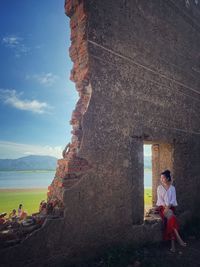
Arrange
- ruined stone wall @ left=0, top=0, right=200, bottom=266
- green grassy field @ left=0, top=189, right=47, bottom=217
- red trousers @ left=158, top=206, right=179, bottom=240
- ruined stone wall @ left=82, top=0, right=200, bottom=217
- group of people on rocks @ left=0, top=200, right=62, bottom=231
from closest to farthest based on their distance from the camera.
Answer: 1. group of people on rocks @ left=0, top=200, right=62, bottom=231
2. ruined stone wall @ left=0, top=0, right=200, bottom=266
3. ruined stone wall @ left=82, top=0, right=200, bottom=217
4. red trousers @ left=158, top=206, right=179, bottom=240
5. green grassy field @ left=0, top=189, right=47, bottom=217

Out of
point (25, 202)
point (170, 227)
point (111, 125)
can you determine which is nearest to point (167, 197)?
point (170, 227)

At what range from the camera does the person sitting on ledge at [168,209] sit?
196 inches

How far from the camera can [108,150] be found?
171 inches

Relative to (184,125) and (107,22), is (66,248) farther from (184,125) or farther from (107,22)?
(184,125)

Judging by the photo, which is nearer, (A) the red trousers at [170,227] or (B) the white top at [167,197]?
(A) the red trousers at [170,227]

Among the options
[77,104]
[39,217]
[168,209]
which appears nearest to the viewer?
[39,217]

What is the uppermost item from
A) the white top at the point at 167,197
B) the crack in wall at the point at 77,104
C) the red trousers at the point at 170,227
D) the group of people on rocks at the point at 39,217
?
the crack in wall at the point at 77,104

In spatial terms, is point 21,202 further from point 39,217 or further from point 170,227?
point 39,217

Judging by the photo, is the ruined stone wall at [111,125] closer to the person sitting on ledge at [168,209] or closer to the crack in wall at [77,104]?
the crack in wall at [77,104]

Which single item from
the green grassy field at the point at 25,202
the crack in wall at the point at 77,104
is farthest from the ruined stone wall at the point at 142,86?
the green grassy field at the point at 25,202

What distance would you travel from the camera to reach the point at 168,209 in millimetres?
5082

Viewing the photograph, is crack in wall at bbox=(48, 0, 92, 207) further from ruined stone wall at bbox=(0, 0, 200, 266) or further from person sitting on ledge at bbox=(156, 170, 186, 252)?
person sitting on ledge at bbox=(156, 170, 186, 252)

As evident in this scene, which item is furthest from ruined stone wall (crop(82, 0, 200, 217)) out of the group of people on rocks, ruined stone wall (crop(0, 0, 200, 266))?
the group of people on rocks

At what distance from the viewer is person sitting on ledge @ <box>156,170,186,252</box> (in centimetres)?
497
